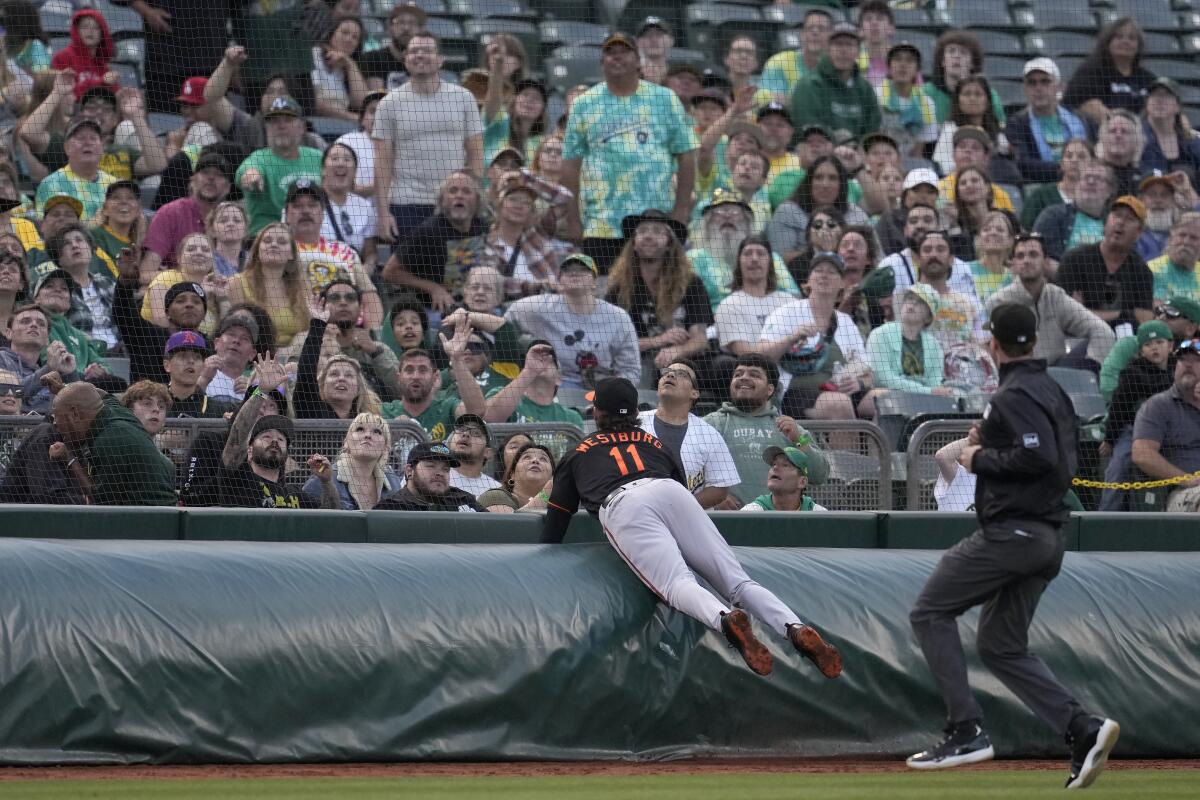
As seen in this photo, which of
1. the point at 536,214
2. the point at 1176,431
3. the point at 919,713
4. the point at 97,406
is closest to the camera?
the point at 919,713

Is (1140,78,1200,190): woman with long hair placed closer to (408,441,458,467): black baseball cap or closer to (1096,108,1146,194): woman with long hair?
(1096,108,1146,194): woman with long hair

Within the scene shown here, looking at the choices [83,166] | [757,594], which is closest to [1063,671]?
[757,594]

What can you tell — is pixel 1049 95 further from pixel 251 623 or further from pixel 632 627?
pixel 251 623

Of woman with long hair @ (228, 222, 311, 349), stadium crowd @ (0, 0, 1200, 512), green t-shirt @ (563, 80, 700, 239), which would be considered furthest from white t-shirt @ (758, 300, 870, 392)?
woman with long hair @ (228, 222, 311, 349)

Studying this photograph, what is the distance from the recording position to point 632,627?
6.92m

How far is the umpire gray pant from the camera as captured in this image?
5914 mm

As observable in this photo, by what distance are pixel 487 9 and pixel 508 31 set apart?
0.99ft

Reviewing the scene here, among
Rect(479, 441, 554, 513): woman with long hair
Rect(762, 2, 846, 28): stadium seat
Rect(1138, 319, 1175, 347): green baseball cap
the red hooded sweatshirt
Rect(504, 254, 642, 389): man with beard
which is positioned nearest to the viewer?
Rect(479, 441, 554, 513): woman with long hair

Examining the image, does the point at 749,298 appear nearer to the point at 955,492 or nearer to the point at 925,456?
the point at 925,456

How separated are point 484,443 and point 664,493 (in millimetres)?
2032

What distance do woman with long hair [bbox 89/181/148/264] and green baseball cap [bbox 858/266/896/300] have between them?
478 cm

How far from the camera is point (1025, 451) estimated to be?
5832 millimetres

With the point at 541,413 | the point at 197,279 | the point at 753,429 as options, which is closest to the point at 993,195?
the point at 753,429

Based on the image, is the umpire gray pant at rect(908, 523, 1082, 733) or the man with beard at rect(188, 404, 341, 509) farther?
the man with beard at rect(188, 404, 341, 509)
